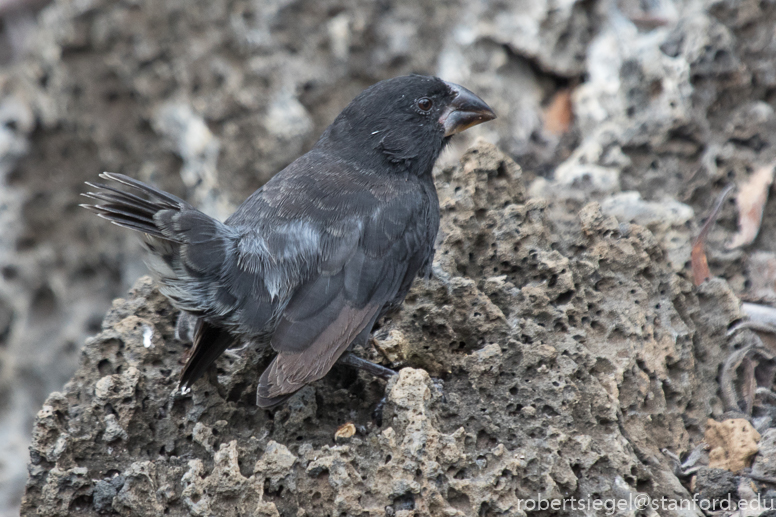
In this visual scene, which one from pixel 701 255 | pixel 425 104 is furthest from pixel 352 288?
pixel 701 255

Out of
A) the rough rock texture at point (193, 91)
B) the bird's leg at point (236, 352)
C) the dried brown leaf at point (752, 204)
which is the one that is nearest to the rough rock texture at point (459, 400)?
the bird's leg at point (236, 352)

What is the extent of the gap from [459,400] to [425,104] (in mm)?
1616

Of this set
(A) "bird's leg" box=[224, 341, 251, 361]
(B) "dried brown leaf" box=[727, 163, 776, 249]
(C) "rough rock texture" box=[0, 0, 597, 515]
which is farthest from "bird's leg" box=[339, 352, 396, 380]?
(C) "rough rock texture" box=[0, 0, 597, 515]

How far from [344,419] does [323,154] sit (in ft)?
4.63

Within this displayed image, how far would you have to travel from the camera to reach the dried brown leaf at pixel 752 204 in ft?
12.5

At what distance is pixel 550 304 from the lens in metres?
3.13

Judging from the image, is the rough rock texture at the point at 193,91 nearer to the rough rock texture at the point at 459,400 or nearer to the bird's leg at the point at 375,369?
the rough rock texture at the point at 459,400

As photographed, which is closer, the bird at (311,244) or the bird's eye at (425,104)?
the bird at (311,244)

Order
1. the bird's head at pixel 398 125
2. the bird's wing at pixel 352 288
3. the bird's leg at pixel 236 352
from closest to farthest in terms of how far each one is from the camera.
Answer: the bird's wing at pixel 352 288
the bird's leg at pixel 236 352
the bird's head at pixel 398 125

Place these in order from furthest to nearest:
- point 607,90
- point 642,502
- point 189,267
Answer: point 607,90 < point 189,267 < point 642,502

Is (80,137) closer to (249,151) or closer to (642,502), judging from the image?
(249,151)

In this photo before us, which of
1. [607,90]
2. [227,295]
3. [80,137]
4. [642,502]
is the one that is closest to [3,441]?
[80,137]

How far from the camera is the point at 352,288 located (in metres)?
3.13

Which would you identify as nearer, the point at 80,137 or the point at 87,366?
the point at 87,366
